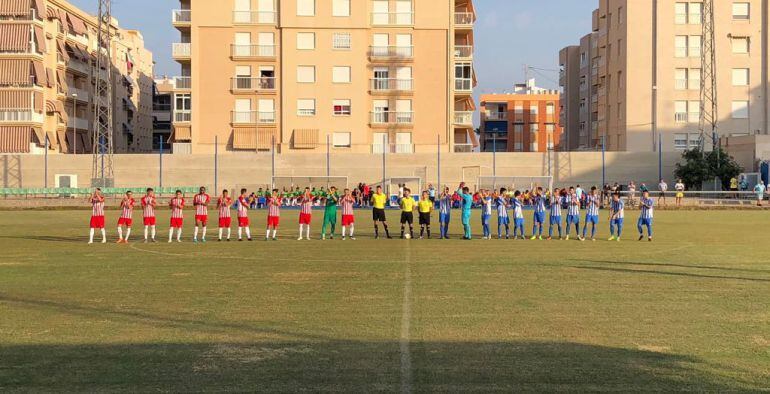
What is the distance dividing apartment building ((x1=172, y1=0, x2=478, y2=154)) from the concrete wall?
19.0 ft

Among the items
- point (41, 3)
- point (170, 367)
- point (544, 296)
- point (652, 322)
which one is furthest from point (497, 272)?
point (41, 3)

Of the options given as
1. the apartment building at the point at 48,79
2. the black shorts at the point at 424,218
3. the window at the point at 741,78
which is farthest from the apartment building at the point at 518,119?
the black shorts at the point at 424,218

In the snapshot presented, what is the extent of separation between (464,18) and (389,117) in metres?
11.4

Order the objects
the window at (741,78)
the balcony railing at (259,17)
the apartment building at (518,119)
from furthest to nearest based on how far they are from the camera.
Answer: the apartment building at (518,119) < the window at (741,78) < the balcony railing at (259,17)

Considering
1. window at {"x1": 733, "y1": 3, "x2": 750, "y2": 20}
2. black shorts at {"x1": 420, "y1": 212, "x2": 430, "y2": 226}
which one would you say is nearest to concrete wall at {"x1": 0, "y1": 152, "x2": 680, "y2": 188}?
window at {"x1": 733, "y1": 3, "x2": 750, "y2": 20}

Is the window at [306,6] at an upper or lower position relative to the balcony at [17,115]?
upper

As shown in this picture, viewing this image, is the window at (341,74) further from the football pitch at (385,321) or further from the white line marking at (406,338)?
the white line marking at (406,338)

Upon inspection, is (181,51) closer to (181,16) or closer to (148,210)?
(181,16)

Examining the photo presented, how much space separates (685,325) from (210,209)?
1642 inches

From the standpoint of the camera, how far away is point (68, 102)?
7381 cm

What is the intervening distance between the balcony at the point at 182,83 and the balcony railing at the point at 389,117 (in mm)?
14086

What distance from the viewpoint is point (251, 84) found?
6294cm

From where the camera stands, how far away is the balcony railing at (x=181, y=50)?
63.3 m

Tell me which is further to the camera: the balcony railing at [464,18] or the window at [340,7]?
the balcony railing at [464,18]
